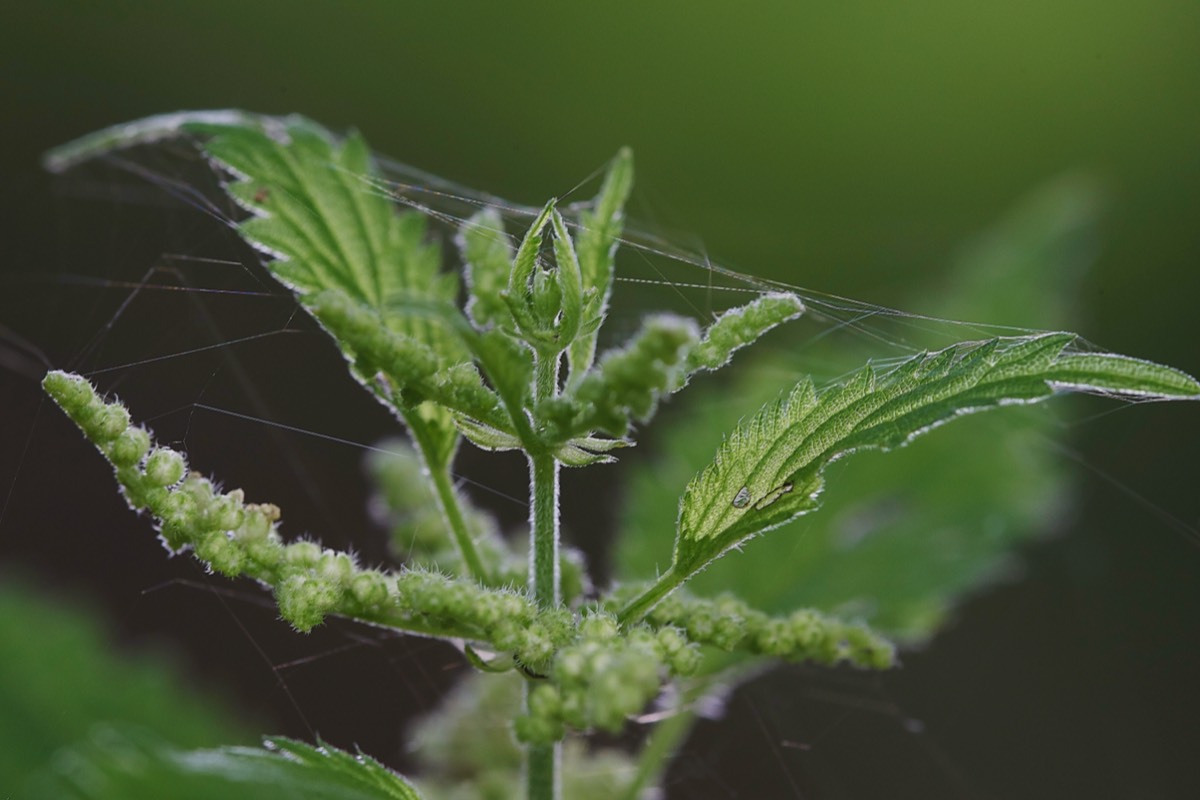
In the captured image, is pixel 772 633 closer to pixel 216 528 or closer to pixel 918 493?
pixel 216 528

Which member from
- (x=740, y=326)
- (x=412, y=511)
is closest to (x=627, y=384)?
(x=740, y=326)

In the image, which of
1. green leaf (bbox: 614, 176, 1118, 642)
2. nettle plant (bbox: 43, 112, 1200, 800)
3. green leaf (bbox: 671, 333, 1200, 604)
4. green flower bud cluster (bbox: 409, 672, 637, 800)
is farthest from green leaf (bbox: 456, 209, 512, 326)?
green leaf (bbox: 614, 176, 1118, 642)

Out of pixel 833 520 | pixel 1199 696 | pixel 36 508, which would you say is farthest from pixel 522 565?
pixel 1199 696

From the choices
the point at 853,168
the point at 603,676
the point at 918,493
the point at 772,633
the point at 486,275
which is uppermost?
the point at 853,168

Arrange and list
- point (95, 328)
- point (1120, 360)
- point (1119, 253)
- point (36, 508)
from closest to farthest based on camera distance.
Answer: point (1120, 360), point (95, 328), point (36, 508), point (1119, 253)

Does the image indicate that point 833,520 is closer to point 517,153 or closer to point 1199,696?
point 1199,696

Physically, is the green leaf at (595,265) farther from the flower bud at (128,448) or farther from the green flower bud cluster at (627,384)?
the flower bud at (128,448)
